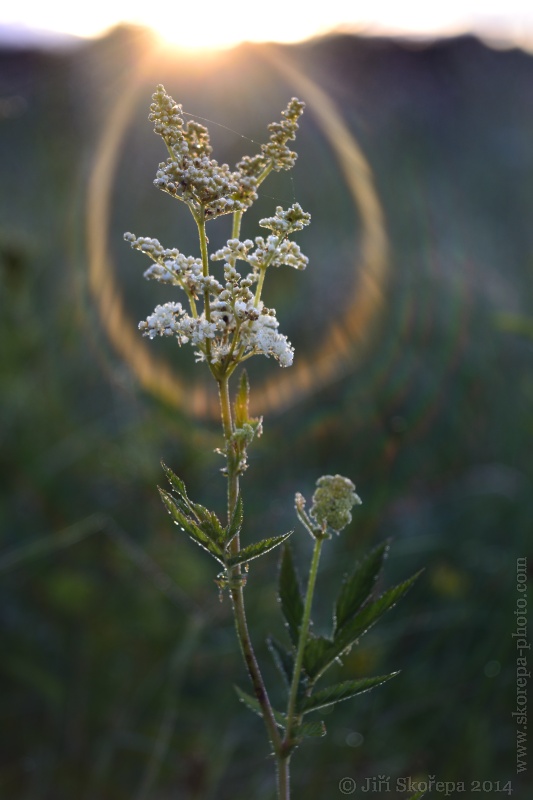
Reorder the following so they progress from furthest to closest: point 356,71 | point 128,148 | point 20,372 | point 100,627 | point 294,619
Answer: point 356,71 → point 128,148 → point 20,372 → point 100,627 → point 294,619

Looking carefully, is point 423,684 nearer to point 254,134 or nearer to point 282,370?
point 282,370

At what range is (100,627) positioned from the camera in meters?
3.29

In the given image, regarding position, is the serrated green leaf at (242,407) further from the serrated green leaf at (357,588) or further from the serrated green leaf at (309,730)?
the serrated green leaf at (309,730)

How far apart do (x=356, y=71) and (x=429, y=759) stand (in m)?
10.4

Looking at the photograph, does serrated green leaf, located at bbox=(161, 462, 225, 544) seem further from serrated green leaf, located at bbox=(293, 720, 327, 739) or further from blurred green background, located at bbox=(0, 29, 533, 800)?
blurred green background, located at bbox=(0, 29, 533, 800)

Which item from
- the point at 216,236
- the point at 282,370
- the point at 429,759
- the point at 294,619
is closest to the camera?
the point at 294,619

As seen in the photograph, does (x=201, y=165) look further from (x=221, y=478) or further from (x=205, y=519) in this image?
(x=221, y=478)

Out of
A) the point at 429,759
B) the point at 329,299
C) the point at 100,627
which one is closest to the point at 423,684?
the point at 429,759

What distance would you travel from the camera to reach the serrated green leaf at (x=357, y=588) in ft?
4.03

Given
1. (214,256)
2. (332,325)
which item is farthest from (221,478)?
(214,256)

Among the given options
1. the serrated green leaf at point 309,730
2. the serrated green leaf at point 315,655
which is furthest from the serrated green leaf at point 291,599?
the serrated green leaf at point 309,730

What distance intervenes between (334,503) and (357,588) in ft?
0.54

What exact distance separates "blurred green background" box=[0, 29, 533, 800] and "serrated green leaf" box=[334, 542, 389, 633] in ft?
3.68

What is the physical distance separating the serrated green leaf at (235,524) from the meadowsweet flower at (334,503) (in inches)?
7.1
